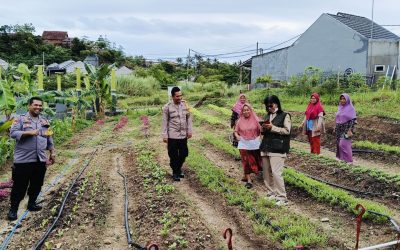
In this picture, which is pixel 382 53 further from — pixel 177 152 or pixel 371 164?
pixel 177 152

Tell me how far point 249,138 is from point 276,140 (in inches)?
32.2

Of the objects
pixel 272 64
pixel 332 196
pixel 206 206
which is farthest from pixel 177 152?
pixel 272 64

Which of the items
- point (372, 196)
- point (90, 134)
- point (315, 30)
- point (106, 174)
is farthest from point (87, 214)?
point (315, 30)

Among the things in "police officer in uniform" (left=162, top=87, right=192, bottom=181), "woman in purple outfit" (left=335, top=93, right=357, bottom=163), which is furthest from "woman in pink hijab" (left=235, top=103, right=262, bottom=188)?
"woman in purple outfit" (left=335, top=93, right=357, bottom=163)

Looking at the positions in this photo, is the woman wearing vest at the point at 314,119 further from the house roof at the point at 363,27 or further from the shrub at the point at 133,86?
the shrub at the point at 133,86

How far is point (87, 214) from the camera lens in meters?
6.41

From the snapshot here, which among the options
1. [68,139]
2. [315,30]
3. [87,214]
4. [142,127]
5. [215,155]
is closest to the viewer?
[87,214]

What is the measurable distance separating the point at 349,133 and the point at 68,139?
31.5ft

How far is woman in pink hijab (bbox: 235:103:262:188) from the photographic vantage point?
289 inches

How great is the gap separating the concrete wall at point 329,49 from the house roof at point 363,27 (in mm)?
530

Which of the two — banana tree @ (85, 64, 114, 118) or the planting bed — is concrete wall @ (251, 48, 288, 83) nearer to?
banana tree @ (85, 64, 114, 118)

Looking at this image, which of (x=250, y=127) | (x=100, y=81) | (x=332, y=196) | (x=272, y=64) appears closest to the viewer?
(x=332, y=196)

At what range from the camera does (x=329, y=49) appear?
28.0 meters

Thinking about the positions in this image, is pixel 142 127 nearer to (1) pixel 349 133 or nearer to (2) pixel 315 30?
(1) pixel 349 133
